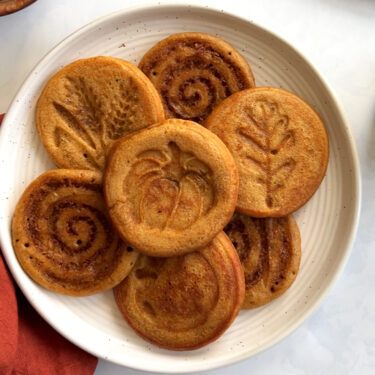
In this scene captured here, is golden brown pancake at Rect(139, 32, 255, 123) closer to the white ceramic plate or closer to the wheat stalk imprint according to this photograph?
the white ceramic plate

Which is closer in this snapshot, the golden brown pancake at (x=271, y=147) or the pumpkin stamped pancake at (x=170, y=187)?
the pumpkin stamped pancake at (x=170, y=187)

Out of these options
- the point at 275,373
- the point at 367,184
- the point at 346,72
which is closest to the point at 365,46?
the point at 346,72

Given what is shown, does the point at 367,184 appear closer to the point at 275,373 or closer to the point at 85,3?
the point at 275,373

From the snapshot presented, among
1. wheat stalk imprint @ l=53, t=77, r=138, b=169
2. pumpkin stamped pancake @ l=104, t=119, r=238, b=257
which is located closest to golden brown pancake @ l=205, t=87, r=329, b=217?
pumpkin stamped pancake @ l=104, t=119, r=238, b=257

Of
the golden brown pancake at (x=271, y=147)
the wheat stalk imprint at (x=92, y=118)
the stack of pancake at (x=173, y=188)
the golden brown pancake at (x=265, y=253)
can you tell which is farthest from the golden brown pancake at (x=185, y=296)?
the wheat stalk imprint at (x=92, y=118)

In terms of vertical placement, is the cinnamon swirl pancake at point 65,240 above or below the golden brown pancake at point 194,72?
below

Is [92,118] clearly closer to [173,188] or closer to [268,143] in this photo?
[173,188]

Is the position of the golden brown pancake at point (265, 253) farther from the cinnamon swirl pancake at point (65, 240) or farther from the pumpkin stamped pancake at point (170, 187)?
the cinnamon swirl pancake at point (65, 240)
